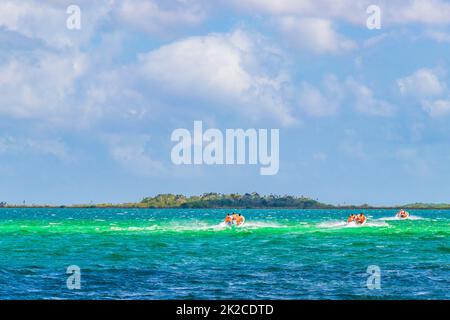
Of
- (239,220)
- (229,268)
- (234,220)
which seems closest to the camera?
Result: (229,268)

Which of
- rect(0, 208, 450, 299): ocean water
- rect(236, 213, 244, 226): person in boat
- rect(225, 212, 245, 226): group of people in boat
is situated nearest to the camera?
rect(0, 208, 450, 299): ocean water

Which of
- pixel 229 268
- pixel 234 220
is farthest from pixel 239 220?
pixel 229 268

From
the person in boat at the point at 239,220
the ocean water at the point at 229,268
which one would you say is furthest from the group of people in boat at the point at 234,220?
the ocean water at the point at 229,268

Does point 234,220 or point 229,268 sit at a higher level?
point 234,220

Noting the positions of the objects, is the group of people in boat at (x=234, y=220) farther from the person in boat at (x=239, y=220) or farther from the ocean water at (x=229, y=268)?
the ocean water at (x=229, y=268)

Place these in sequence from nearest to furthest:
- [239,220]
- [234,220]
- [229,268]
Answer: [229,268] → [234,220] → [239,220]

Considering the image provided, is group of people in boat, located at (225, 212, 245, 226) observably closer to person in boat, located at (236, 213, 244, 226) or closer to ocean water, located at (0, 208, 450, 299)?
person in boat, located at (236, 213, 244, 226)

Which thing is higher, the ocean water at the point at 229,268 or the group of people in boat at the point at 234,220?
the group of people in boat at the point at 234,220

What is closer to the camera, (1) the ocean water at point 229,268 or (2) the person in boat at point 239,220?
(1) the ocean water at point 229,268

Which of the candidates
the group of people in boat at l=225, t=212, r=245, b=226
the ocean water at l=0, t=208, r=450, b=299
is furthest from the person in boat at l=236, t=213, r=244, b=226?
the ocean water at l=0, t=208, r=450, b=299

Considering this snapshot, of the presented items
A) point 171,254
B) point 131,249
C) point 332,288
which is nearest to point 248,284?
point 332,288

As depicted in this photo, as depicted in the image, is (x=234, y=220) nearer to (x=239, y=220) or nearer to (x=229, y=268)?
(x=239, y=220)

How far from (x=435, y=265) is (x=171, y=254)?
58.3 feet
